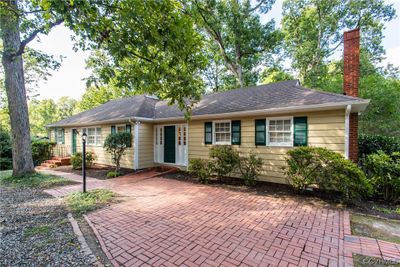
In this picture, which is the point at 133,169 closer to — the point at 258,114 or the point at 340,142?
the point at 258,114

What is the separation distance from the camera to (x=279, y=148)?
6828 mm

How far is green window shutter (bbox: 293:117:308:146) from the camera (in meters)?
6.37

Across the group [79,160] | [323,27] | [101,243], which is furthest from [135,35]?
[323,27]

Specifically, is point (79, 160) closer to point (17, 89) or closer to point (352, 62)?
point (17, 89)

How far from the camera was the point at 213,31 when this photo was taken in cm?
1499

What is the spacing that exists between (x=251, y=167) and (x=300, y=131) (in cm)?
203

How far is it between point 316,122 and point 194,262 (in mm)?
5645

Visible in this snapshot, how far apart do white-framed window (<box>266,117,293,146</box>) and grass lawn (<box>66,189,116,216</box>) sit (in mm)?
5611

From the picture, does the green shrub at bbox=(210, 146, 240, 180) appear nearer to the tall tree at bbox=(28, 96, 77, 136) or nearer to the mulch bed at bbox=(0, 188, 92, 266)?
the mulch bed at bbox=(0, 188, 92, 266)

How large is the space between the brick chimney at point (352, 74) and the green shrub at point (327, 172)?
1.51 meters

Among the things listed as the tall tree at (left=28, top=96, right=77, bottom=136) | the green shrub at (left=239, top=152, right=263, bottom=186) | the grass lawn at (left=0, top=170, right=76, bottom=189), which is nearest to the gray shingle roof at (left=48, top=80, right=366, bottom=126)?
the green shrub at (left=239, top=152, right=263, bottom=186)

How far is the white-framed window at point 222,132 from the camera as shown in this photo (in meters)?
8.20

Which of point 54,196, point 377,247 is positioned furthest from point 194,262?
point 54,196

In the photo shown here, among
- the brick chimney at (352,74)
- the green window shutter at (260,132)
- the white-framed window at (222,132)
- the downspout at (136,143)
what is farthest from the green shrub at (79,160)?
Answer: the brick chimney at (352,74)
